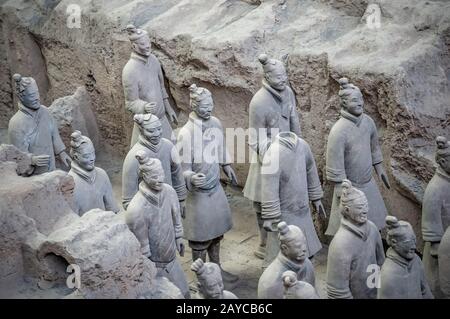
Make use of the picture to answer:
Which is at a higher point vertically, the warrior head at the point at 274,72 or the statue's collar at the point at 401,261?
the warrior head at the point at 274,72

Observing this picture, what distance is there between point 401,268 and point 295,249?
2.29 ft

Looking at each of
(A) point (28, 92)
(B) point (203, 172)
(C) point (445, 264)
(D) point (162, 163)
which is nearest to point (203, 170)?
(B) point (203, 172)

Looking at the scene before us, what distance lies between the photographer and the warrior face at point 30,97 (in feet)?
27.4

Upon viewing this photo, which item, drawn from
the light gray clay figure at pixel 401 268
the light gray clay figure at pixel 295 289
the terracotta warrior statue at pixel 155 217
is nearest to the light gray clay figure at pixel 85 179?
the terracotta warrior statue at pixel 155 217

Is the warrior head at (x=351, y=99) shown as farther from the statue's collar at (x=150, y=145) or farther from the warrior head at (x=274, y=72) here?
the statue's collar at (x=150, y=145)

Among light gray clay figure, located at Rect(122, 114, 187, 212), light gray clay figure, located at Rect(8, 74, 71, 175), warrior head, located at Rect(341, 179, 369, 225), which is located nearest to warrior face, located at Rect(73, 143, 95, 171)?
light gray clay figure, located at Rect(122, 114, 187, 212)

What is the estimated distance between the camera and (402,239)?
21.0 feet

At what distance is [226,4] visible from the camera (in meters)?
9.96

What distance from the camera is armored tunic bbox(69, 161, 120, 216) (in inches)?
290

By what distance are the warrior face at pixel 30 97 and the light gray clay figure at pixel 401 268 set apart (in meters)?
3.39

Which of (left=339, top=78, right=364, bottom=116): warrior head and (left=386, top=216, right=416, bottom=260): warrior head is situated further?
(left=339, top=78, right=364, bottom=116): warrior head

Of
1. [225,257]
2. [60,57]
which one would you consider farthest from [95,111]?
[225,257]

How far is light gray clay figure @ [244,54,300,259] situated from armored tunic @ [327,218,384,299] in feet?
4.87

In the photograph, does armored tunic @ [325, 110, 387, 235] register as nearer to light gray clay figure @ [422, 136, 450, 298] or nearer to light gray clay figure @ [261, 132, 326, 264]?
light gray clay figure @ [261, 132, 326, 264]
